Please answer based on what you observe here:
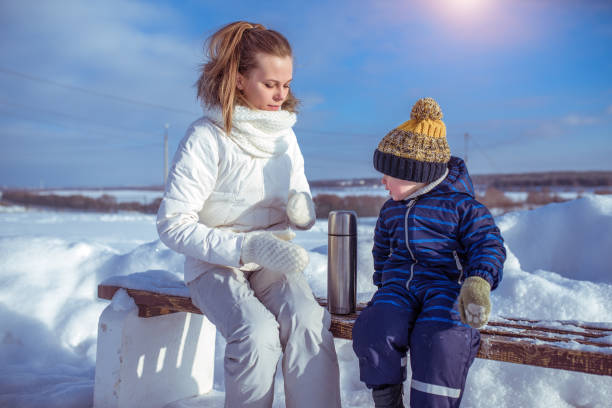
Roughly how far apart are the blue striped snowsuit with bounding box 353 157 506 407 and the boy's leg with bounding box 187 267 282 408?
0.96 feet

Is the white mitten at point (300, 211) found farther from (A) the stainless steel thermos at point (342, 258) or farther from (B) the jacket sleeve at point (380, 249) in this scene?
(B) the jacket sleeve at point (380, 249)

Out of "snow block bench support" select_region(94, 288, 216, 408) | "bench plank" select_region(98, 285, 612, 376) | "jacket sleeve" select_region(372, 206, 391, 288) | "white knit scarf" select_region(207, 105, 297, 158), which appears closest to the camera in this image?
"bench plank" select_region(98, 285, 612, 376)

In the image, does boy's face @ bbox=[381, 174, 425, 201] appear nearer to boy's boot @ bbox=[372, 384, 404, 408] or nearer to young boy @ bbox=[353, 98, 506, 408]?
young boy @ bbox=[353, 98, 506, 408]

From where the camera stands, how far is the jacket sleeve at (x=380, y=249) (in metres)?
1.86

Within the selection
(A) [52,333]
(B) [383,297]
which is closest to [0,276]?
(A) [52,333]

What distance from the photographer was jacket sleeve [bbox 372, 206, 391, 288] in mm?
1861

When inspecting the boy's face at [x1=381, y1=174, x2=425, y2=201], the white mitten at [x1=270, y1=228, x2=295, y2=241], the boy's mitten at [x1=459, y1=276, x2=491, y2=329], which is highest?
the boy's face at [x1=381, y1=174, x2=425, y2=201]

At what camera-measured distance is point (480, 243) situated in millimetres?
1596

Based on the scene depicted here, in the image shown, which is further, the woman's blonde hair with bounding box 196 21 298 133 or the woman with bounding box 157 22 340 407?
the woman's blonde hair with bounding box 196 21 298 133

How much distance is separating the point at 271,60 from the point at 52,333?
2296mm

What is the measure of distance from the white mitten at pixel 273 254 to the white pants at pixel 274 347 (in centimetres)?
13

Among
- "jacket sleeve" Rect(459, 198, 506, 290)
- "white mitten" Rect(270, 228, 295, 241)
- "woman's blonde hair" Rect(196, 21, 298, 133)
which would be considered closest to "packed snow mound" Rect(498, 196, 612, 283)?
"jacket sleeve" Rect(459, 198, 506, 290)

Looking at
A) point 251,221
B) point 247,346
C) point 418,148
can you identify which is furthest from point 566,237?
point 247,346

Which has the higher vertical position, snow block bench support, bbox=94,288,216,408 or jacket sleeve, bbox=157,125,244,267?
jacket sleeve, bbox=157,125,244,267
